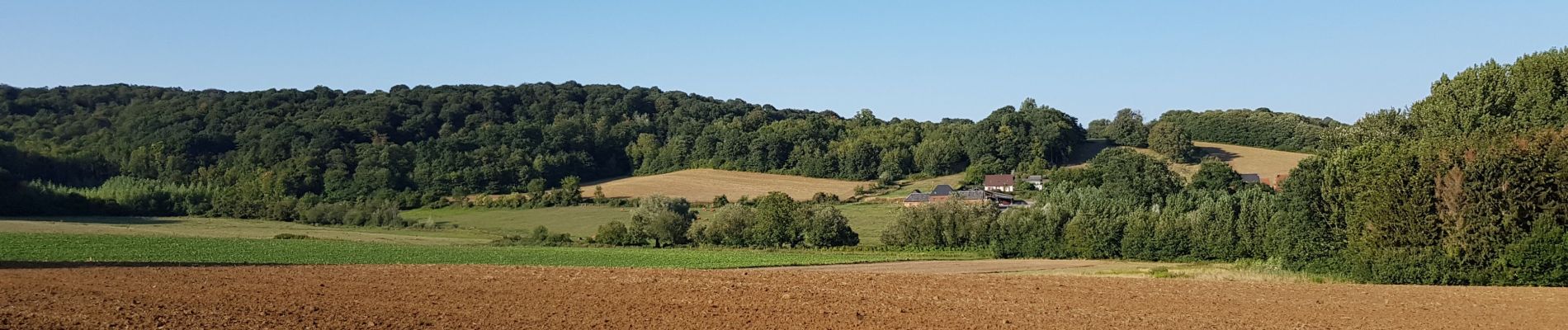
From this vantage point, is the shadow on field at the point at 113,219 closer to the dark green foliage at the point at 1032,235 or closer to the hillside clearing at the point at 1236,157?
the dark green foliage at the point at 1032,235

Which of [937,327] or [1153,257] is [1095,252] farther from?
[937,327]

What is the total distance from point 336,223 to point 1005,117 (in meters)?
71.4

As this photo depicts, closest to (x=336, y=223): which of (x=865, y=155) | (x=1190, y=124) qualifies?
(x=865, y=155)

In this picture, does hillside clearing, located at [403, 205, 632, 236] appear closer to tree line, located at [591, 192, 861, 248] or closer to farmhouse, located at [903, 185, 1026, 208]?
tree line, located at [591, 192, 861, 248]

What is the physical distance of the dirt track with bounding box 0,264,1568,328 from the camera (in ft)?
66.6

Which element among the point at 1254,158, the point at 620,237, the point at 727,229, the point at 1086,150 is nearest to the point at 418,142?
the point at 620,237

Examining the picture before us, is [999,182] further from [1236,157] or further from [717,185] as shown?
[1236,157]

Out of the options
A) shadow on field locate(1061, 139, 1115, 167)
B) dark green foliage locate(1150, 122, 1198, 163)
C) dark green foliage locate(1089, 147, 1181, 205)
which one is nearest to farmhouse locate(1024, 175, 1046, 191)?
shadow on field locate(1061, 139, 1115, 167)

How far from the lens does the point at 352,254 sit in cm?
5172

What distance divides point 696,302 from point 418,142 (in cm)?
10822

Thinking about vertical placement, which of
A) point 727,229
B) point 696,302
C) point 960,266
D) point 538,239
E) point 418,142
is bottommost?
point 960,266

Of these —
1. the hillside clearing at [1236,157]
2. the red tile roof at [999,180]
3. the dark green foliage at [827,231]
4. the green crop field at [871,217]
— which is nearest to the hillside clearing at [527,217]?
the dark green foliage at [827,231]

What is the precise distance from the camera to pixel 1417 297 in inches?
1083

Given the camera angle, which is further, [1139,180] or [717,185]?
[717,185]
